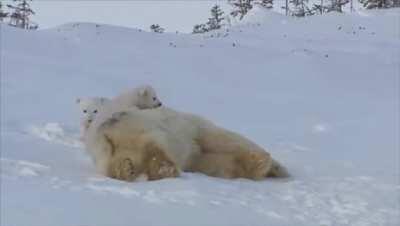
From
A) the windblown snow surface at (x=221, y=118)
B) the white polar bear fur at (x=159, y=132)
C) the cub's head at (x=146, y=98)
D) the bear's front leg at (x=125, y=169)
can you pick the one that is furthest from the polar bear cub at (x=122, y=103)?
the bear's front leg at (x=125, y=169)

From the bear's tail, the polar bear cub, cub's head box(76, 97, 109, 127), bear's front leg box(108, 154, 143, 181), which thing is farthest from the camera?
cub's head box(76, 97, 109, 127)

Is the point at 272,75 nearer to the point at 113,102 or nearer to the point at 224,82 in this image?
the point at 224,82

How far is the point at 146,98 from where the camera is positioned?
656 centimetres

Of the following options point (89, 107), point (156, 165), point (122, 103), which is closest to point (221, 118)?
point (89, 107)

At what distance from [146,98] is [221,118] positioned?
242 cm

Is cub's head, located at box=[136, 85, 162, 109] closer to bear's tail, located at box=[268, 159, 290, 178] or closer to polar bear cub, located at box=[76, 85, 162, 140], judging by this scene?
polar bear cub, located at box=[76, 85, 162, 140]

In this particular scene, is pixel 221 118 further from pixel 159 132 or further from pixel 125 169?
pixel 125 169

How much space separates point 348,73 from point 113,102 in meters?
8.15

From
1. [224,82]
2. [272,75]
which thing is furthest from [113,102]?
[272,75]

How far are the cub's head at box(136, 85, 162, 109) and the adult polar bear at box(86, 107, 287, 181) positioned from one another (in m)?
0.96

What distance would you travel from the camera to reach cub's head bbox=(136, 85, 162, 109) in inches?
255

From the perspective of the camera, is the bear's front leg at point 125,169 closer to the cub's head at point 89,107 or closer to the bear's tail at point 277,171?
the bear's tail at point 277,171

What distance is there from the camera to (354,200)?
468 cm

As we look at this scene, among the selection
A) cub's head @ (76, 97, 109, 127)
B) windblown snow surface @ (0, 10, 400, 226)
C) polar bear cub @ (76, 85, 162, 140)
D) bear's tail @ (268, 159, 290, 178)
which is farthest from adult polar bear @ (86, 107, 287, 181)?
cub's head @ (76, 97, 109, 127)
